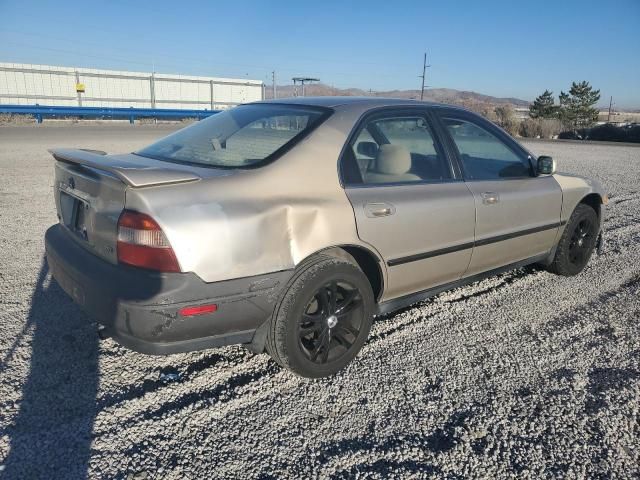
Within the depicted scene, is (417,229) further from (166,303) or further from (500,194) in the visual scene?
(166,303)

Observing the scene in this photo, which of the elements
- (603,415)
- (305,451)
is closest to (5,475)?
(305,451)

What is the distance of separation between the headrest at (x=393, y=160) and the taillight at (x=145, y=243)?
4.71 ft

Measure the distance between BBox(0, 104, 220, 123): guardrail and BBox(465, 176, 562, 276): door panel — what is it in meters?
23.8

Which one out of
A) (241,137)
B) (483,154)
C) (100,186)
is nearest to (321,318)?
(241,137)

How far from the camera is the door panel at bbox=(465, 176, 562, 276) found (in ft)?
11.7

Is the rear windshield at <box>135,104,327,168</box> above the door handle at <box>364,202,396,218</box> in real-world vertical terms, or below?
above

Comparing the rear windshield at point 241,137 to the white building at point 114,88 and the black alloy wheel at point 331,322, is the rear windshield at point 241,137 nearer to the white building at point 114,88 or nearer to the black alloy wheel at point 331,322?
the black alloy wheel at point 331,322

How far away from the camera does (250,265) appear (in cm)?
245

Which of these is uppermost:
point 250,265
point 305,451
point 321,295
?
point 250,265

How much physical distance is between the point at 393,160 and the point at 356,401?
58.9 inches

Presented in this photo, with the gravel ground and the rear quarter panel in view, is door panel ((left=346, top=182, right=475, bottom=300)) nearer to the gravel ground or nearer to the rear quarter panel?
the rear quarter panel

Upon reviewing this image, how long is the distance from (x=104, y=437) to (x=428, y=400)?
5.31 ft

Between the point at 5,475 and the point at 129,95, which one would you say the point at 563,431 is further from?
the point at 129,95

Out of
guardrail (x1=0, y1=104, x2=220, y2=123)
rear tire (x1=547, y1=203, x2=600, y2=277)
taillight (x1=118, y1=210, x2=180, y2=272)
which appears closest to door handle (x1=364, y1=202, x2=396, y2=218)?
taillight (x1=118, y1=210, x2=180, y2=272)
